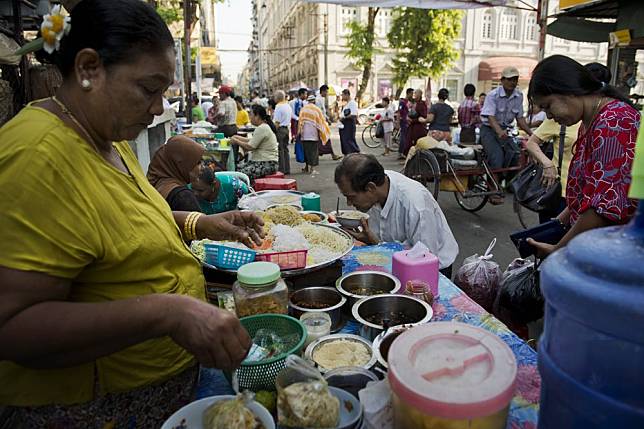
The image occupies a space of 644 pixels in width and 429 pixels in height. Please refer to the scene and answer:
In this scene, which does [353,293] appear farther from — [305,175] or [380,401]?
[305,175]

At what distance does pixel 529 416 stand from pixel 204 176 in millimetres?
3356

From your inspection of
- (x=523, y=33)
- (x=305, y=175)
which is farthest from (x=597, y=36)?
(x=523, y=33)

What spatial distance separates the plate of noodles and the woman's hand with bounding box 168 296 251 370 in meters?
0.93

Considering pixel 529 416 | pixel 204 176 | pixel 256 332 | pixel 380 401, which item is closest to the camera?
pixel 380 401

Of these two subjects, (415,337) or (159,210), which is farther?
(159,210)

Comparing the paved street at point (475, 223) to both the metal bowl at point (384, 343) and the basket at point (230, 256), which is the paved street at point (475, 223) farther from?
the metal bowl at point (384, 343)

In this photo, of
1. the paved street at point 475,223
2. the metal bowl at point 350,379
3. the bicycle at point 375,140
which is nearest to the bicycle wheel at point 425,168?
the paved street at point 475,223

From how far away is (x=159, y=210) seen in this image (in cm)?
139

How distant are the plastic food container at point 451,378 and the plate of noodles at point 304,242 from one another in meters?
1.08

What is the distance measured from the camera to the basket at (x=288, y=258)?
205cm

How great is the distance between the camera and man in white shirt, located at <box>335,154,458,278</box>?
10.1 feet

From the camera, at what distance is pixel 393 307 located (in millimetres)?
1871

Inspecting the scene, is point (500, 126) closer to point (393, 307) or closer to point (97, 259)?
point (393, 307)

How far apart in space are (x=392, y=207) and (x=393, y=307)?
1.36 meters
